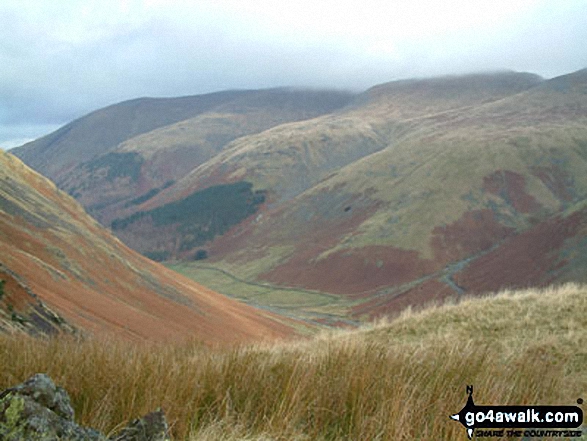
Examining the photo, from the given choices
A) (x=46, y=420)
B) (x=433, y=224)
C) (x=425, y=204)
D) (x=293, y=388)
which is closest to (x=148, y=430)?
(x=46, y=420)

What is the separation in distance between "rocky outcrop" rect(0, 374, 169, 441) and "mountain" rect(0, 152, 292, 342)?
6944mm

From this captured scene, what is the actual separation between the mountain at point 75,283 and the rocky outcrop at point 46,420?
6.94 metres

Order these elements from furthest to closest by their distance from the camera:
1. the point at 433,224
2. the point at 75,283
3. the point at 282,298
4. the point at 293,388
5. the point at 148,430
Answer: the point at 433,224 → the point at 282,298 → the point at 75,283 → the point at 293,388 → the point at 148,430

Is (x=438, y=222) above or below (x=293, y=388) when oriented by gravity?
below

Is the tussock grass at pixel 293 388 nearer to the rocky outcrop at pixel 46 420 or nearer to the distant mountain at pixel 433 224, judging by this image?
the rocky outcrop at pixel 46 420

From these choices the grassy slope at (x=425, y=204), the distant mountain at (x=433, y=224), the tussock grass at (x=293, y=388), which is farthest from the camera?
the grassy slope at (x=425, y=204)

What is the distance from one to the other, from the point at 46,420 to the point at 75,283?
75.0ft

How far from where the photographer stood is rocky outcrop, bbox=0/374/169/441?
3646 mm

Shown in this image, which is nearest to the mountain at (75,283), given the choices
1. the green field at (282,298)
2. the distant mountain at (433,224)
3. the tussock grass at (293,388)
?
the tussock grass at (293,388)

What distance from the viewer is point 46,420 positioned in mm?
3848

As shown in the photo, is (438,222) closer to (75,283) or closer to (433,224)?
(433,224)

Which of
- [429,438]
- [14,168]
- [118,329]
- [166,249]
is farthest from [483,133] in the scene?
[429,438]

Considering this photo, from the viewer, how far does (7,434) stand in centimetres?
357

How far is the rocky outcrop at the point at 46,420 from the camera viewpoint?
3.65m
